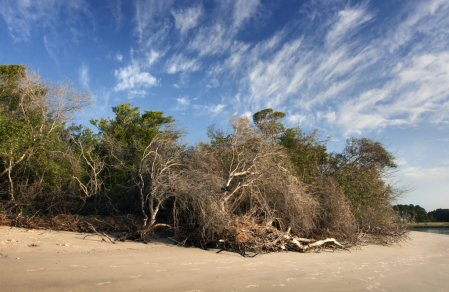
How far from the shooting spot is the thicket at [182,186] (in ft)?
26.1

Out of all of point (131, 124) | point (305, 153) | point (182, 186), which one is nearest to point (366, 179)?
point (305, 153)

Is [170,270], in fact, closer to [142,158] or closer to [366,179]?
[142,158]

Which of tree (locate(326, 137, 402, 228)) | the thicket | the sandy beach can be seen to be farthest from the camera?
tree (locate(326, 137, 402, 228))

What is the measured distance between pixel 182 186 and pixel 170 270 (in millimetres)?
3206

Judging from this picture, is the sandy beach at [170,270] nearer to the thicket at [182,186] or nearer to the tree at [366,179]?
the thicket at [182,186]

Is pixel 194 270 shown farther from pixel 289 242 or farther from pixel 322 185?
pixel 322 185

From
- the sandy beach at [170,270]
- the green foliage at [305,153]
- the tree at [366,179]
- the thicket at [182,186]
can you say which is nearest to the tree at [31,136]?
the thicket at [182,186]

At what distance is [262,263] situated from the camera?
238 inches

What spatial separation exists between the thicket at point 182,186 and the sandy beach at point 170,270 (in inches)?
44.3

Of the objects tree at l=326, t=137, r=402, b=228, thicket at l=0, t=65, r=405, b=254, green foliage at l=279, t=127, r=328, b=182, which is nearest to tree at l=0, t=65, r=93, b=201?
thicket at l=0, t=65, r=405, b=254

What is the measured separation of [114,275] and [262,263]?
11.4 feet

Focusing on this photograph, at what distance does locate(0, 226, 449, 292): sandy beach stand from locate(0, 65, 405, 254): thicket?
1.13 meters

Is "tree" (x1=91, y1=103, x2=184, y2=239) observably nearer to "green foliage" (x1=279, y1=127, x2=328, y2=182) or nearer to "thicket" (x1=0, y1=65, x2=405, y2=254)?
"thicket" (x1=0, y1=65, x2=405, y2=254)

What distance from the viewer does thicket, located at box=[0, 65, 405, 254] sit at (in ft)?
26.1
